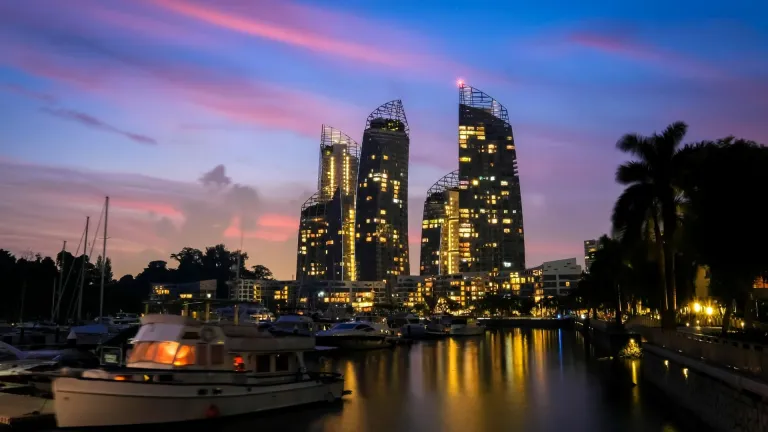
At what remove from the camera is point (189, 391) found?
2228 centimetres

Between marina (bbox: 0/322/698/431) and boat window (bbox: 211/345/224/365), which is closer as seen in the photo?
marina (bbox: 0/322/698/431)

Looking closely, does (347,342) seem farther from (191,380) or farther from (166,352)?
(191,380)

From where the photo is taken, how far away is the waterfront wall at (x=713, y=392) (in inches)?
631

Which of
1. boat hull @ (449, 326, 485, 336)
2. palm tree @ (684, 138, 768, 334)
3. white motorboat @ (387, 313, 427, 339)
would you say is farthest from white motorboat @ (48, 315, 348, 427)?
boat hull @ (449, 326, 485, 336)

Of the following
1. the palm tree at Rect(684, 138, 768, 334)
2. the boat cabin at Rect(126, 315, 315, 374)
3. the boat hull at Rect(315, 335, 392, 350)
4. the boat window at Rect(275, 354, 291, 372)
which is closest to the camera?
the boat cabin at Rect(126, 315, 315, 374)

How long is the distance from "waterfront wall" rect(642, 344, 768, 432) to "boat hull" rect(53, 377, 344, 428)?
52.4 ft

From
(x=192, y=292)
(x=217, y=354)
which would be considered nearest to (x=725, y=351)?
(x=217, y=354)

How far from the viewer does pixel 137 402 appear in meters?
21.3

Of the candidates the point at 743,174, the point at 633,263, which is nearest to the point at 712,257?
the point at 743,174

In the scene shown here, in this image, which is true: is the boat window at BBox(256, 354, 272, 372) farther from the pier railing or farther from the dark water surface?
the pier railing

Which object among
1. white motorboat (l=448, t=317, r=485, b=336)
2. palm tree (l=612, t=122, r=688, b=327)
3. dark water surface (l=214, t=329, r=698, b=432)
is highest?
palm tree (l=612, t=122, r=688, b=327)

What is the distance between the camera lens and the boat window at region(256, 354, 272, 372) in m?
26.4

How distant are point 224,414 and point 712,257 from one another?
2007cm

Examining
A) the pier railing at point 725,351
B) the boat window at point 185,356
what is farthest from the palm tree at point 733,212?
the boat window at point 185,356
